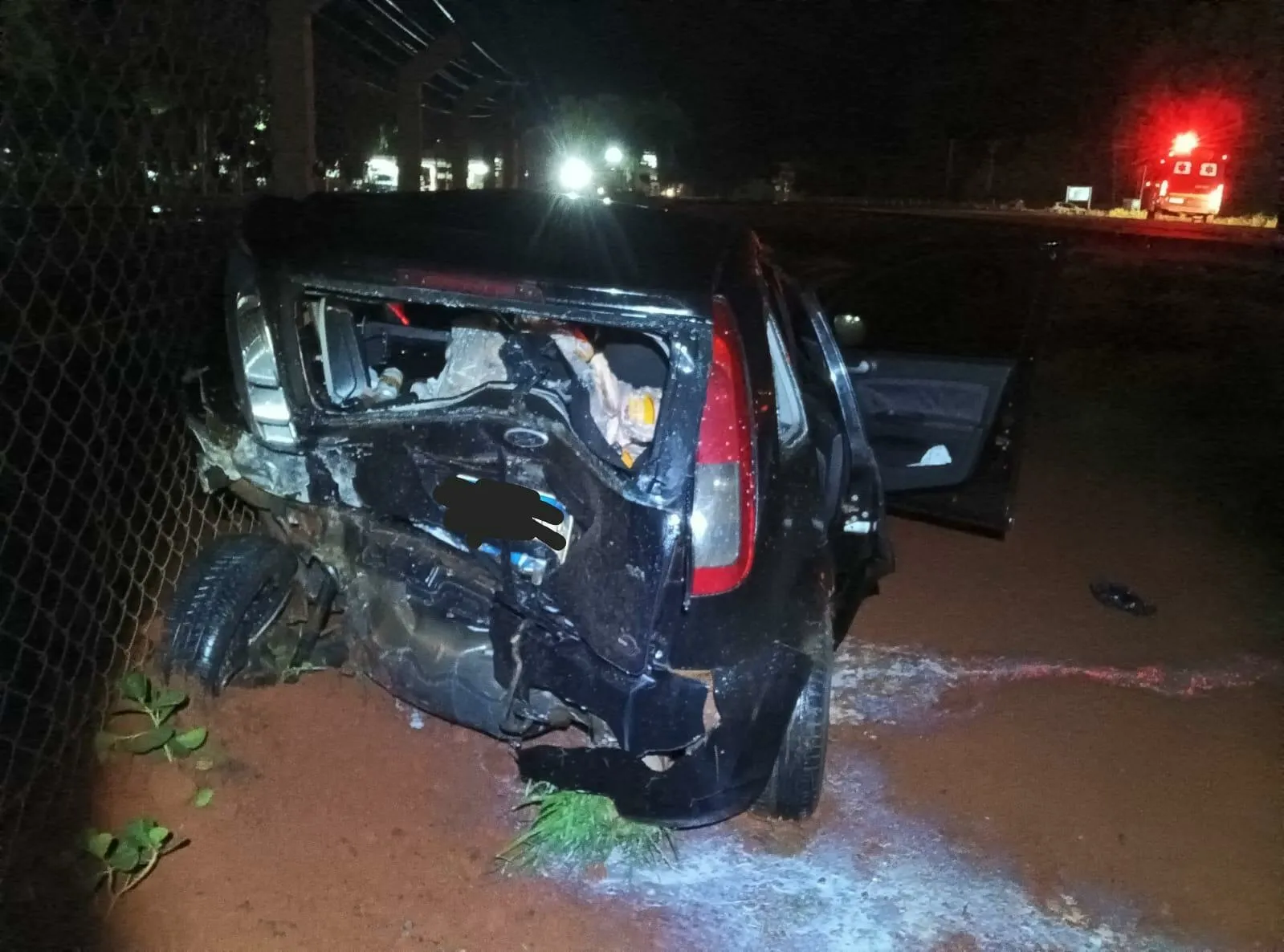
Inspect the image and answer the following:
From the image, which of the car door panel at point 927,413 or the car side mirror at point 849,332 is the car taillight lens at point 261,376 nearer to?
the car side mirror at point 849,332

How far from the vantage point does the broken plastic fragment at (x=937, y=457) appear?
4.71m

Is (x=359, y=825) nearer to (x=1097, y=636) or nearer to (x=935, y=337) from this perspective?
(x=1097, y=636)

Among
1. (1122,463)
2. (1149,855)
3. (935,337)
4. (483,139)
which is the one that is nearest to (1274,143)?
(483,139)

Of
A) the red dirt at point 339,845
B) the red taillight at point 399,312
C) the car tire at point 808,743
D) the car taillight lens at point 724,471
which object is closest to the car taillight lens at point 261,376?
the red taillight at point 399,312

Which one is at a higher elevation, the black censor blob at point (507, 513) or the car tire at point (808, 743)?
the black censor blob at point (507, 513)

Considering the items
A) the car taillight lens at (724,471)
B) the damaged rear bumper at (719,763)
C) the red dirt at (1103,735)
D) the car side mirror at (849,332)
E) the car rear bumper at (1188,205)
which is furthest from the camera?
the car rear bumper at (1188,205)

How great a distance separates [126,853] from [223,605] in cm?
79

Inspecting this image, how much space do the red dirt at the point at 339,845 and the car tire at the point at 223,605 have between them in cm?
23

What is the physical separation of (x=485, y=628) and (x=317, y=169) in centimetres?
390

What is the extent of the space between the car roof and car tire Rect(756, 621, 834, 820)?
3.77ft

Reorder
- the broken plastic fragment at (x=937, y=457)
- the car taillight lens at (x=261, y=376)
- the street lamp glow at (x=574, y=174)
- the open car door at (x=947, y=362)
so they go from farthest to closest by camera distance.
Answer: the street lamp glow at (x=574, y=174)
the broken plastic fragment at (x=937, y=457)
the open car door at (x=947, y=362)
the car taillight lens at (x=261, y=376)

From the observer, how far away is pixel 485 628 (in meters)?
2.79

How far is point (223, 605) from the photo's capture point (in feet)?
10.4

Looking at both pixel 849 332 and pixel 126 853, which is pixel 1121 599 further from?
pixel 126 853
